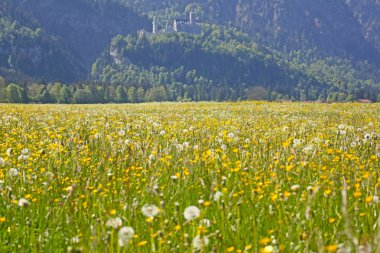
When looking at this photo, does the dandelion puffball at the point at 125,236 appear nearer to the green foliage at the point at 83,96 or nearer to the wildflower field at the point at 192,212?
the wildflower field at the point at 192,212

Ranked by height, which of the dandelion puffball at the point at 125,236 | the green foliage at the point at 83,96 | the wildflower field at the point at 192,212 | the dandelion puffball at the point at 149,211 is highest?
the dandelion puffball at the point at 149,211

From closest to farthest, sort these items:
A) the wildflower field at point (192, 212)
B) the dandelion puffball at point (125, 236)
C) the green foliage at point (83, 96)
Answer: the dandelion puffball at point (125, 236) < the wildflower field at point (192, 212) < the green foliage at point (83, 96)

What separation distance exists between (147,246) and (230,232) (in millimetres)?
706

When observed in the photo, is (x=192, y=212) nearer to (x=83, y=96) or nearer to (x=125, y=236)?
(x=125, y=236)

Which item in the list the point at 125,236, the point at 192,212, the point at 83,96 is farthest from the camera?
the point at 83,96

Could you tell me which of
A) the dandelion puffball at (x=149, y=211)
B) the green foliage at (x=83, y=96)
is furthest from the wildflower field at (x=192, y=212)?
the green foliage at (x=83, y=96)

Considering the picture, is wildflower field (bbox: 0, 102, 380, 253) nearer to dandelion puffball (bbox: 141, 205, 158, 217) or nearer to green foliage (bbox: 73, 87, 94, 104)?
dandelion puffball (bbox: 141, 205, 158, 217)

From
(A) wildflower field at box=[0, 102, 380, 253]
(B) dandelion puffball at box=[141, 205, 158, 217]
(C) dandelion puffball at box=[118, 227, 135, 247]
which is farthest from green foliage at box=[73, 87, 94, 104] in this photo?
(C) dandelion puffball at box=[118, 227, 135, 247]

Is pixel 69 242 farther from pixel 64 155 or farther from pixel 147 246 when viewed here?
pixel 64 155

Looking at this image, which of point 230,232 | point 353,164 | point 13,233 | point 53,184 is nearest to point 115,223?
point 230,232

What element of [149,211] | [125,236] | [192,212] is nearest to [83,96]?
[149,211]

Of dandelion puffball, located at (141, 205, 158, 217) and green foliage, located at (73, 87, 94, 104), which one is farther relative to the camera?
green foliage, located at (73, 87, 94, 104)

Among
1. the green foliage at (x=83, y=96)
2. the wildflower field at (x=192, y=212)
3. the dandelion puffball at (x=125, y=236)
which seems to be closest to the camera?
the dandelion puffball at (x=125, y=236)

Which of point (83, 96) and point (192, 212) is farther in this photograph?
point (83, 96)
